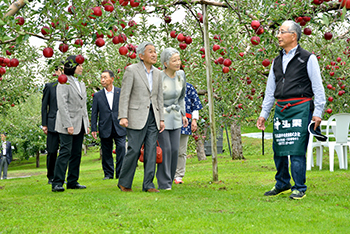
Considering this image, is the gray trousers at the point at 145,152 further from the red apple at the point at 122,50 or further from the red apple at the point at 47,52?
the red apple at the point at 47,52

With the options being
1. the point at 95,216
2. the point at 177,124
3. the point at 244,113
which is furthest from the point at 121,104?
the point at 244,113

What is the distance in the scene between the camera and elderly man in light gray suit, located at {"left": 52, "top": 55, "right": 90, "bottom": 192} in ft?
18.7

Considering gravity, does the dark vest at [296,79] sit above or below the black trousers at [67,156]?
above

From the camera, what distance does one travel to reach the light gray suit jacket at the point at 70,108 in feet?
18.7

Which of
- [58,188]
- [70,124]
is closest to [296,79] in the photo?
[70,124]

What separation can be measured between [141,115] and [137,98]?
26 centimetres

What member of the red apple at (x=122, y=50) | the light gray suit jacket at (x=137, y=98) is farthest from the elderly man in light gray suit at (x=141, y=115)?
the red apple at (x=122, y=50)

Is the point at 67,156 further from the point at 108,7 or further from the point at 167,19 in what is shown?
the point at 167,19

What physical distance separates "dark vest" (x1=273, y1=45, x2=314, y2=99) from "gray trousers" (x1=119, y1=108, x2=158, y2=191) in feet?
6.16

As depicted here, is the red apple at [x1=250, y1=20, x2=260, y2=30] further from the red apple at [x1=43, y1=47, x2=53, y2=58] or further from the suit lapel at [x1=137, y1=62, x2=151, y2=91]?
the red apple at [x1=43, y1=47, x2=53, y2=58]

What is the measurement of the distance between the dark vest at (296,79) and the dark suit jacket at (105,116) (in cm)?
394

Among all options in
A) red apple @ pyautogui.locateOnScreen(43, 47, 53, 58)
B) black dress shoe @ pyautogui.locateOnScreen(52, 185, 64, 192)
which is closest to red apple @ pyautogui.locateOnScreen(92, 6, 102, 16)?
red apple @ pyautogui.locateOnScreen(43, 47, 53, 58)

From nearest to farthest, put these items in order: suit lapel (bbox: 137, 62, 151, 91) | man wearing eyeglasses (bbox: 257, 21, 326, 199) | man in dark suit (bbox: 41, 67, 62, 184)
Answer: man wearing eyeglasses (bbox: 257, 21, 326, 199)
suit lapel (bbox: 137, 62, 151, 91)
man in dark suit (bbox: 41, 67, 62, 184)

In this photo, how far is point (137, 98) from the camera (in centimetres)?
541
